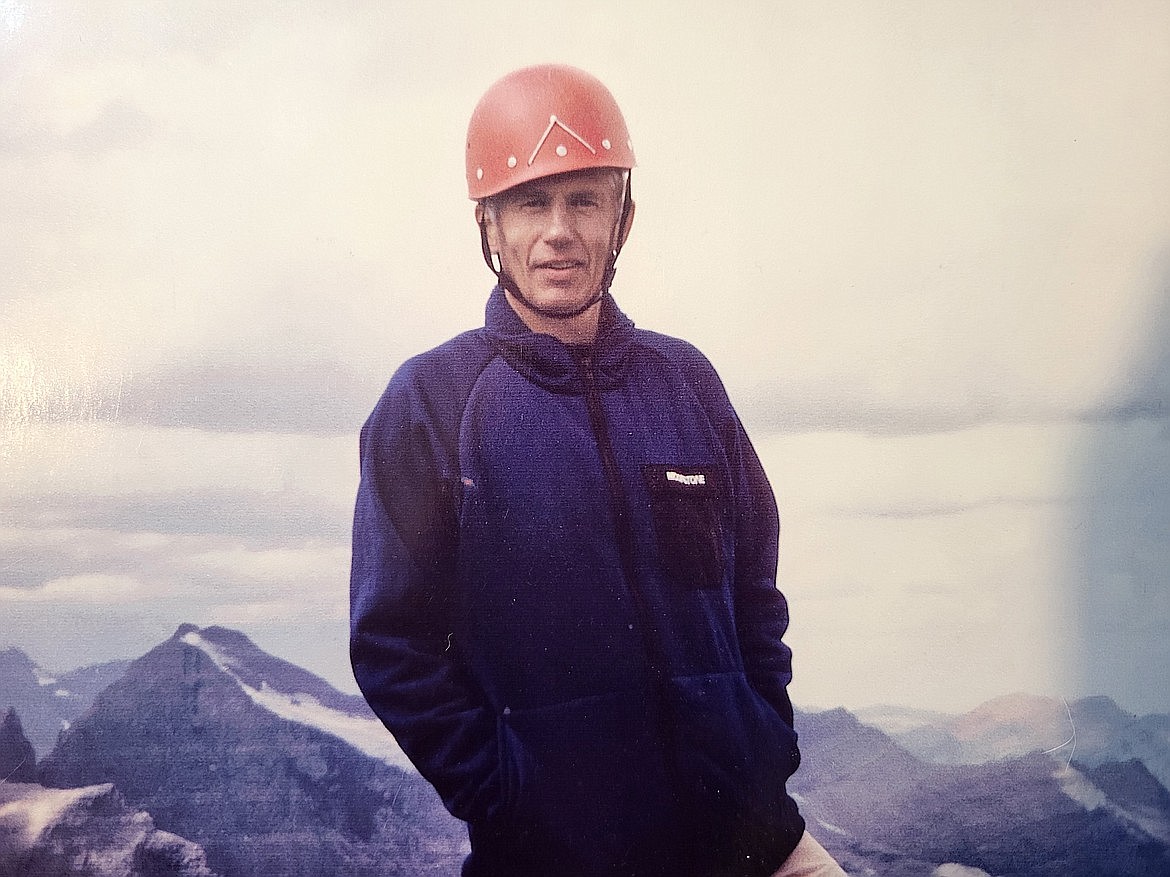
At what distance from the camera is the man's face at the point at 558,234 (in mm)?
2949

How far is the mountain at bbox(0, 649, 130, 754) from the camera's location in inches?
122

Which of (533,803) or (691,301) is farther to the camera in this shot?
(691,301)

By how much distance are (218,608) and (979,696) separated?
7.29 ft

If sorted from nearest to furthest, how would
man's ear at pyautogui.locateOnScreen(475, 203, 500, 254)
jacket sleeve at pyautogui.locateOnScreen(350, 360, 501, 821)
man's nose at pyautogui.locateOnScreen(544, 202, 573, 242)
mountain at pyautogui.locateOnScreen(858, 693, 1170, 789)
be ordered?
jacket sleeve at pyautogui.locateOnScreen(350, 360, 501, 821)
man's nose at pyautogui.locateOnScreen(544, 202, 573, 242)
man's ear at pyautogui.locateOnScreen(475, 203, 500, 254)
mountain at pyautogui.locateOnScreen(858, 693, 1170, 789)

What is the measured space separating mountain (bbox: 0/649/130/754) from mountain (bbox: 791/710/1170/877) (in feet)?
6.64

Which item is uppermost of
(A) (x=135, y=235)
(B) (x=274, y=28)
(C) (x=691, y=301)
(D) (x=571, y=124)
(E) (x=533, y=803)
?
(B) (x=274, y=28)

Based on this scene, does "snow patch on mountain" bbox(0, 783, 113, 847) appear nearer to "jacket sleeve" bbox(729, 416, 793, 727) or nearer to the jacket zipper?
the jacket zipper

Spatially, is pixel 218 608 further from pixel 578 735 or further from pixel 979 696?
pixel 979 696

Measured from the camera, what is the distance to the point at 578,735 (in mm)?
2859

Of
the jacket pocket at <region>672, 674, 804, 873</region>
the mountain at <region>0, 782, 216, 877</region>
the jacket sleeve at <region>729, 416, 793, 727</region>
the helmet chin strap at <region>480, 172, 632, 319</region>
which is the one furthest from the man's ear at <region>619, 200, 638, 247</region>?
the mountain at <region>0, 782, 216, 877</region>

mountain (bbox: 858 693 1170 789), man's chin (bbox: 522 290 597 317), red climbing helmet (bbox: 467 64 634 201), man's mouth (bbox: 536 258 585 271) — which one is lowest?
mountain (bbox: 858 693 1170 789)

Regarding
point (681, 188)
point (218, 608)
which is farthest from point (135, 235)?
point (681, 188)

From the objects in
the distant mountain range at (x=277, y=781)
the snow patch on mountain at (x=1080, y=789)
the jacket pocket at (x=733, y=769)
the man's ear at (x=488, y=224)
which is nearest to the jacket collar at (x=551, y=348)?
the man's ear at (x=488, y=224)

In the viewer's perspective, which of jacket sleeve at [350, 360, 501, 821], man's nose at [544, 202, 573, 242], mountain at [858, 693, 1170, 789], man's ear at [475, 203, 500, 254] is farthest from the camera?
mountain at [858, 693, 1170, 789]
